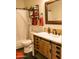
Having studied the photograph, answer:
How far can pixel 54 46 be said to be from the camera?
271cm

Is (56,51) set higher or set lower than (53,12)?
lower

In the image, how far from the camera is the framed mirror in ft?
11.4

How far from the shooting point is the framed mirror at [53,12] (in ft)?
11.4

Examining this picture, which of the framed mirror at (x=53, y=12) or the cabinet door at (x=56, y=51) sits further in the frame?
the framed mirror at (x=53, y=12)

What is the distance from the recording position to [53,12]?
3830 millimetres

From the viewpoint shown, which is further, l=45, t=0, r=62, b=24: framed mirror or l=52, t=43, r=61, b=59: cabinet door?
l=45, t=0, r=62, b=24: framed mirror

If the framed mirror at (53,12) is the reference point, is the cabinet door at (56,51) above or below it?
below

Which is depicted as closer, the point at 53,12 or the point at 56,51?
the point at 56,51

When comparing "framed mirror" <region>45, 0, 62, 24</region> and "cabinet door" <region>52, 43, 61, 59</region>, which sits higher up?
"framed mirror" <region>45, 0, 62, 24</region>
